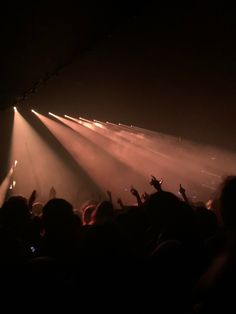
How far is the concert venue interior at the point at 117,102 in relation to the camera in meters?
6.85

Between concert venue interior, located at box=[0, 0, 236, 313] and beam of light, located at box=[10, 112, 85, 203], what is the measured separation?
0.05 meters

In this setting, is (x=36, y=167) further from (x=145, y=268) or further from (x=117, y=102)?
(x=145, y=268)

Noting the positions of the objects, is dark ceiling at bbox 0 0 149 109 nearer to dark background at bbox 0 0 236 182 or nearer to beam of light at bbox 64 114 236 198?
dark background at bbox 0 0 236 182

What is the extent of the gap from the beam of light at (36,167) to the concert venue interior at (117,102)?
49 mm

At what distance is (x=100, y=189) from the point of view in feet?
48.0

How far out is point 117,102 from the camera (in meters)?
13.2

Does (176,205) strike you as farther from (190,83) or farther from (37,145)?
(37,145)

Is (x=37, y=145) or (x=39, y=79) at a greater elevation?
(x=39, y=79)

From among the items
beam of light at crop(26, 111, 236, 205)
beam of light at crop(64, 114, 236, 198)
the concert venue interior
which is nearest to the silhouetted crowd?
the concert venue interior

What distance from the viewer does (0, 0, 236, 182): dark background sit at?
648 centimetres

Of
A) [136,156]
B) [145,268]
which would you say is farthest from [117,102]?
[145,268]

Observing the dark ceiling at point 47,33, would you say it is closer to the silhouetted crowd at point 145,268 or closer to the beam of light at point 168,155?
the silhouetted crowd at point 145,268

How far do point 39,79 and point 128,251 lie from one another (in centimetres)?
792


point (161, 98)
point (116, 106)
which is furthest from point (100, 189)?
point (161, 98)
